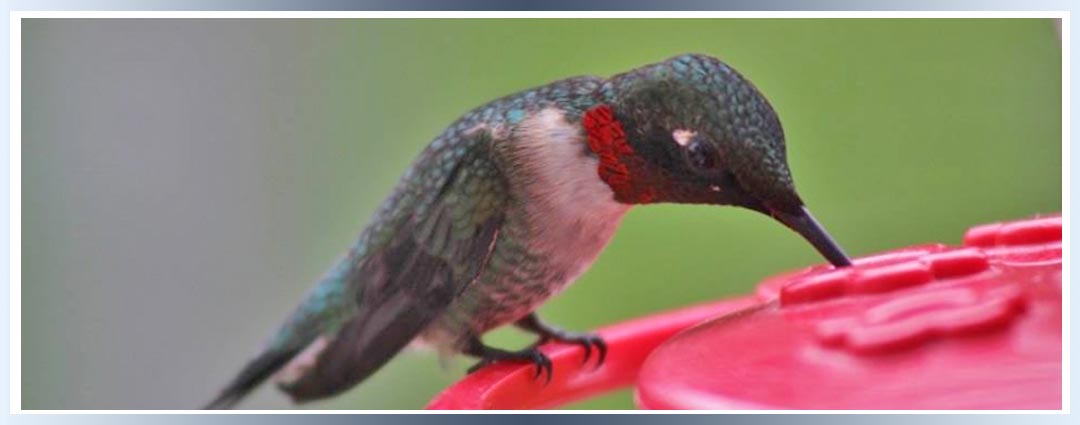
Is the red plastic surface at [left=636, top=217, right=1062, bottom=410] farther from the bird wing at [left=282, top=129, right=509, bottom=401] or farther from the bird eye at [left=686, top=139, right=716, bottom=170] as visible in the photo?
the bird wing at [left=282, top=129, right=509, bottom=401]

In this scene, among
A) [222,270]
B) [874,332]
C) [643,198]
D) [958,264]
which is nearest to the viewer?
[874,332]

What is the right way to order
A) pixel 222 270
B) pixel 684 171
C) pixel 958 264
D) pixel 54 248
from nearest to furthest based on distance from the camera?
1. pixel 958 264
2. pixel 684 171
3. pixel 54 248
4. pixel 222 270

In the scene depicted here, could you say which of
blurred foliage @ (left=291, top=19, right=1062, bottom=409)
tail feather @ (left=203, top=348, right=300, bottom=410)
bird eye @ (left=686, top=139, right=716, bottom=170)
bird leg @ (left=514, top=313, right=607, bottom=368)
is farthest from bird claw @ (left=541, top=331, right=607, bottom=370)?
tail feather @ (left=203, top=348, right=300, bottom=410)

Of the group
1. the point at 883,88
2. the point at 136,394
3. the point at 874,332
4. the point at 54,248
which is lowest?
the point at 136,394

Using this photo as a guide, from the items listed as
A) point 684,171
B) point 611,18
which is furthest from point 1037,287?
point 611,18

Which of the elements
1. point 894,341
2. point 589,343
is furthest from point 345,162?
point 894,341

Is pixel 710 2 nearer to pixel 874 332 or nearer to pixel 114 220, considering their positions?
pixel 874 332
